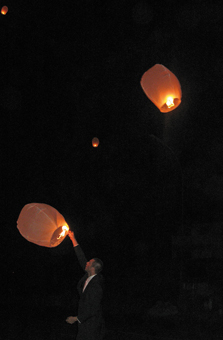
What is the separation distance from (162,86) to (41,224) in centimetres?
275

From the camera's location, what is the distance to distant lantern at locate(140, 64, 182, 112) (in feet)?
14.8

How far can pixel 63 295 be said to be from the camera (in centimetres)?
1337

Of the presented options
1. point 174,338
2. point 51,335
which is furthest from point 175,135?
point 51,335

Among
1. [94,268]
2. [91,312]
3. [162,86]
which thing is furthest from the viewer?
[162,86]

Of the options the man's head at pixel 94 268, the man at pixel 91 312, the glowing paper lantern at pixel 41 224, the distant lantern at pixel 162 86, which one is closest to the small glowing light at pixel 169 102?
the distant lantern at pixel 162 86

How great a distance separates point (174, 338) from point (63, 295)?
7.38m

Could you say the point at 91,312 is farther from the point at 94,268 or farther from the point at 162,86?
the point at 162,86

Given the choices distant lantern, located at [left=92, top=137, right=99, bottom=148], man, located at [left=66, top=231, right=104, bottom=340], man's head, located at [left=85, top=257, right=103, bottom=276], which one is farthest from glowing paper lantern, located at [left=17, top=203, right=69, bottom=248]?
distant lantern, located at [left=92, top=137, right=99, bottom=148]

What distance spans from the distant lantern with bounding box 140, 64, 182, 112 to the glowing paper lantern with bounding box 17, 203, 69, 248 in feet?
8.01

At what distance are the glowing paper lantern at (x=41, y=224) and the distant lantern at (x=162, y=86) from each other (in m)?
2.44

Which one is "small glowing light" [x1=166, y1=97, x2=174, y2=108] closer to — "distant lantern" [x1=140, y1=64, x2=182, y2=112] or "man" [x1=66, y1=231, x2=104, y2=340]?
"distant lantern" [x1=140, y1=64, x2=182, y2=112]

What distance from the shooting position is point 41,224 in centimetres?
399

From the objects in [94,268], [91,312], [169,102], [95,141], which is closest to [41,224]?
[94,268]

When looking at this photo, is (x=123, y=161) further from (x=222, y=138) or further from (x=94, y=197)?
(x=222, y=138)
